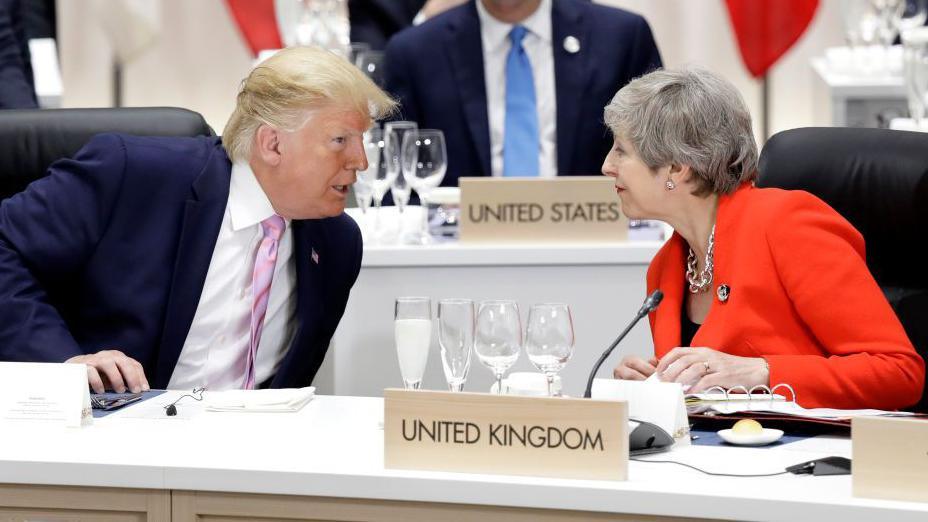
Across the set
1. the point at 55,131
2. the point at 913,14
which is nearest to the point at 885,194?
the point at 55,131

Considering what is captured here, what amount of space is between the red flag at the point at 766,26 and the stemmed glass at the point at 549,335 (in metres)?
3.79

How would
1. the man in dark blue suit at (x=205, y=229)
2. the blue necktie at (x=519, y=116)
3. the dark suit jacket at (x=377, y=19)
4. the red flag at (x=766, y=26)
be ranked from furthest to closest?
the red flag at (x=766, y=26), the dark suit jacket at (x=377, y=19), the blue necktie at (x=519, y=116), the man in dark blue suit at (x=205, y=229)

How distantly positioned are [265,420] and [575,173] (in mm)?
2043

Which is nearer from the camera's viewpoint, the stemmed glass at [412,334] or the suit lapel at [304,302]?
the stemmed glass at [412,334]

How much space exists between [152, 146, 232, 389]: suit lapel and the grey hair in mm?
703

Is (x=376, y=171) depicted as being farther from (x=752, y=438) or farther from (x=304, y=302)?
(x=752, y=438)

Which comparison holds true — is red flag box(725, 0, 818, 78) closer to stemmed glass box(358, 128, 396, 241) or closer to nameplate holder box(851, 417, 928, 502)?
stemmed glass box(358, 128, 396, 241)

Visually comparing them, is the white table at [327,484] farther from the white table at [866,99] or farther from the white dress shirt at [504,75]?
the white table at [866,99]

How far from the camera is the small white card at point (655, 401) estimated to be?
5.44 feet

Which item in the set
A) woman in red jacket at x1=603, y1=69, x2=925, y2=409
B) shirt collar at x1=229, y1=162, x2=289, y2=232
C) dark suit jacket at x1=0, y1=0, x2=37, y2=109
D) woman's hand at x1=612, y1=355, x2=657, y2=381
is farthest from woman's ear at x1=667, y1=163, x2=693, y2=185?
dark suit jacket at x1=0, y1=0, x2=37, y2=109

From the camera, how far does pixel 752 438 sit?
1668 mm

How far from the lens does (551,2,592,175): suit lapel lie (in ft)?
12.0

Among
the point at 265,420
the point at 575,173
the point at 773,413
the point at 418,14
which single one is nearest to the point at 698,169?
the point at 773,413

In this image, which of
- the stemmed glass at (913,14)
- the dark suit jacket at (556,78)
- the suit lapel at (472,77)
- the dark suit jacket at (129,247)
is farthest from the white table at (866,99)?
the dark suit jacket at (129,247)
